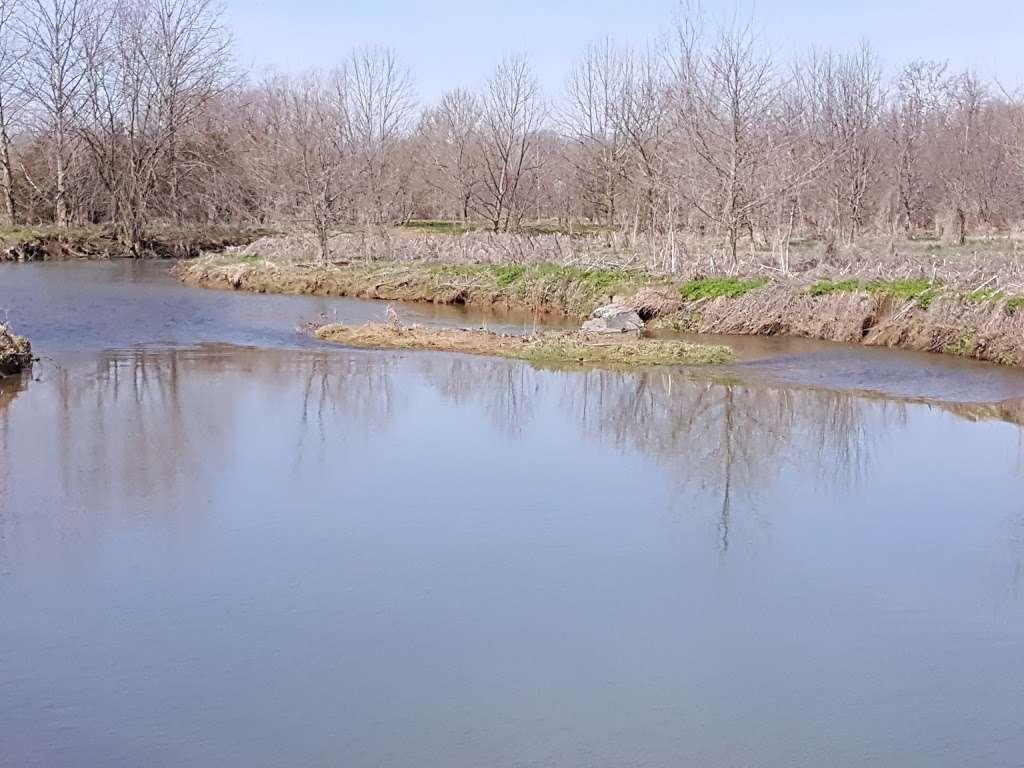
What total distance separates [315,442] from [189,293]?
15004mm

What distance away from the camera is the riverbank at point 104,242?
104 ft

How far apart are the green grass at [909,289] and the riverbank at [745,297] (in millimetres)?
18

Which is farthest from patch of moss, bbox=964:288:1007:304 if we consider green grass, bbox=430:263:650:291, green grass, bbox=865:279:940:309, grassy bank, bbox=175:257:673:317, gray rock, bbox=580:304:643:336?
green grass, bbox=430:263:650:291

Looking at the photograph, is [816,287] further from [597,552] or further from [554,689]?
[554,689]

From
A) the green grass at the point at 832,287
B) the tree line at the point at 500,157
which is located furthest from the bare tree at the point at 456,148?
the green grass at the point at 832,287

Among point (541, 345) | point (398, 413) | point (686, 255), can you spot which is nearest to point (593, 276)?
point (686, 255)

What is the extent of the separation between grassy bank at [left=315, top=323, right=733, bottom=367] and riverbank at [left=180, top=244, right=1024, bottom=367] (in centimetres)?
239

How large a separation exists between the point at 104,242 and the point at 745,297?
2323 centimetres

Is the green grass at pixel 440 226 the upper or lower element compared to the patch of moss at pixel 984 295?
upper

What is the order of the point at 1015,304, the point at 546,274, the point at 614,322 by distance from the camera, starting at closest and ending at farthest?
the point at 1015,304 < the point at 614,322 < the point at 546,274

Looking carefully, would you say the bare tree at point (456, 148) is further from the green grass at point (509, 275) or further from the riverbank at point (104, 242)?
the green grass at point (509, 275)

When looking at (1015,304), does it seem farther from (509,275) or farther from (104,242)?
(104,242)

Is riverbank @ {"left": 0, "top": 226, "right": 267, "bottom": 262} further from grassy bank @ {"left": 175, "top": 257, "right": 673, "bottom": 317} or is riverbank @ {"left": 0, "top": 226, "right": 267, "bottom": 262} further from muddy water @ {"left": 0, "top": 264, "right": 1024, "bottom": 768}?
muddy water @ {"left": 0, "top": 264, "right": 1024, "bottom": 768}

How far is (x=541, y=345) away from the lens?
15.7 meters
